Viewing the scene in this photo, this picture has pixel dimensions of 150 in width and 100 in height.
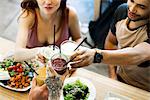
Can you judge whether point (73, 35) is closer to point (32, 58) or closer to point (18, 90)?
point (32, 58)

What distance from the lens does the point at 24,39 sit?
2.13 metres

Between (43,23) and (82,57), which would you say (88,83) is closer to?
(82,57)

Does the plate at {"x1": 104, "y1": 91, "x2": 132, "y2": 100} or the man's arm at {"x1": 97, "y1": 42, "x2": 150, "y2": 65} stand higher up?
the man's arm at {"x1": 97, "y1": 42, "x2": 150, "y2": 65}

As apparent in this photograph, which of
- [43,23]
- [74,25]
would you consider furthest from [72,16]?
[43,23]

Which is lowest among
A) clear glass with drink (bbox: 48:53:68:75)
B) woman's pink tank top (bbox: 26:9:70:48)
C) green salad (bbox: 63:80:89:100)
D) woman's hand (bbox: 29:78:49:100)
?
green salad (bbox: 63:80:89:100)

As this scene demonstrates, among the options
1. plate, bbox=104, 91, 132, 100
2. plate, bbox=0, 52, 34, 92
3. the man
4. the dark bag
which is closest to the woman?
plate, bbox=0, 52, 34, 92

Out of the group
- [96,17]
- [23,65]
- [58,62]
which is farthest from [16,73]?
[96,17]

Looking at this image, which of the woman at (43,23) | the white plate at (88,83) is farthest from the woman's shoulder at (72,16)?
the white plate at (88,83)

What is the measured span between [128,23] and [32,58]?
68 centimetres

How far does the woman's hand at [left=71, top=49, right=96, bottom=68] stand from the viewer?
183cm

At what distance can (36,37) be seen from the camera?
7.40 feet

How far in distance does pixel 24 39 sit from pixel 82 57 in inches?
19.7

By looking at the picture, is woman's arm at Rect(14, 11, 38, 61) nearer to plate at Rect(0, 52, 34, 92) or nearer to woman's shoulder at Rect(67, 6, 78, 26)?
plate at Rect(0, 52, 34, 92)

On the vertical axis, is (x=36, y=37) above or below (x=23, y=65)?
above
